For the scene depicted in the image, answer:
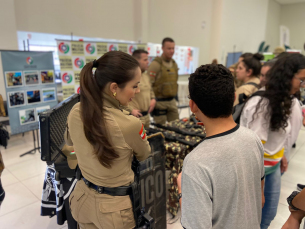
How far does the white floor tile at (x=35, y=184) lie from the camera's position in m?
2.50

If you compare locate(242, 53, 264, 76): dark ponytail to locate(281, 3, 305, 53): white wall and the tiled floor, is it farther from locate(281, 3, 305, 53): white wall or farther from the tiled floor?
locate(281, 3, 305, 53): white wall

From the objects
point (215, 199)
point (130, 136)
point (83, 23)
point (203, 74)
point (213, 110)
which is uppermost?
point (83, 23)

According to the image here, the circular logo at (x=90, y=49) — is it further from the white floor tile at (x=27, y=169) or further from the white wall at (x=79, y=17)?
the white floor tile at (x=27, y=169)

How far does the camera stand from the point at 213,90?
681 millimetres

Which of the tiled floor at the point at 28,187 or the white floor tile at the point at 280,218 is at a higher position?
the tiled floor at the point at 28,187

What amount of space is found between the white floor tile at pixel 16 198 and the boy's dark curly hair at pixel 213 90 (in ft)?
7.77

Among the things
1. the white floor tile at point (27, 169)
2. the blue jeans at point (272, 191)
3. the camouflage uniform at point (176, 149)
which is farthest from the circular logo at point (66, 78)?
the blue jeans at point (272, 191)

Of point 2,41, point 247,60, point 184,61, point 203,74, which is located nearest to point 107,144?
point 203,74

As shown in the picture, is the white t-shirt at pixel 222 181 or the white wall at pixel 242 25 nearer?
the white t-shirt at pixel 222 181

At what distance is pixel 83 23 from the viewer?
15.4 feet

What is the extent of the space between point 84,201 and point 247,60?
6.11 feet

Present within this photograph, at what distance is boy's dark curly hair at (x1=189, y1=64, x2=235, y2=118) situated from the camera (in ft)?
2.24

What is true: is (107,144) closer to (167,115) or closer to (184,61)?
(167,115)

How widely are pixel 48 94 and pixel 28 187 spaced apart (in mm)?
1658
